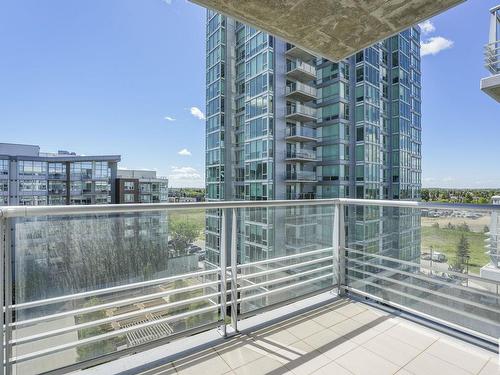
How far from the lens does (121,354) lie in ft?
5.23

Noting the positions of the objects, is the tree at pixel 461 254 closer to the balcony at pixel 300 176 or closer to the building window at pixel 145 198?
the balcony at pixel 300 176

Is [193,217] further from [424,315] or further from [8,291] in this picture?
[424,315]

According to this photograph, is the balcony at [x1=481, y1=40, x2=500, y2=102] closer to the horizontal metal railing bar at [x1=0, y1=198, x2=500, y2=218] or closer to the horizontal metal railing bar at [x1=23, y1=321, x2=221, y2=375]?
the horizontal metal railing bar at [x1=0, y1=198, x2=500, y2=218]

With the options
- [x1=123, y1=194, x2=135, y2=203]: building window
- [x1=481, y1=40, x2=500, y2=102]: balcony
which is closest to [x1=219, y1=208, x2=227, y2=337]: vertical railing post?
[x1=481, y1=40, x2=500, y2=102]: balcony

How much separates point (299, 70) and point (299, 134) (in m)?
3.67

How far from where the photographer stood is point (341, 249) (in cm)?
266

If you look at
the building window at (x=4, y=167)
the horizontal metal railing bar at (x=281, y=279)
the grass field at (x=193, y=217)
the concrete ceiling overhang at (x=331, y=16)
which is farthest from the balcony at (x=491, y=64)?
the building window at (x=4, y=167)

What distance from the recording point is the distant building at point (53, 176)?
18766mm

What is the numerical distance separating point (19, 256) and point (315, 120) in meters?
16.8

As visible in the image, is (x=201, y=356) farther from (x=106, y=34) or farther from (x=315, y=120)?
(x=315, y=120)

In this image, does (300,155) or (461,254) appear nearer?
(461,254)

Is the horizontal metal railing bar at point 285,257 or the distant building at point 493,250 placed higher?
the distant building at point 493,250

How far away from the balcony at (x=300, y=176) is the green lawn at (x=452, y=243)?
13.2 meters

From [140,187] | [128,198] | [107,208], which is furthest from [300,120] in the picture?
[140,187]
